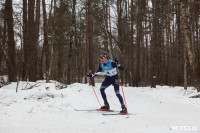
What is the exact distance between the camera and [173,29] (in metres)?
28.2

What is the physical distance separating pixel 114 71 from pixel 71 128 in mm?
3107

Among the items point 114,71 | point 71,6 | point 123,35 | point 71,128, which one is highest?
point 71,6

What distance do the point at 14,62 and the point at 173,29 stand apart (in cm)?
2449

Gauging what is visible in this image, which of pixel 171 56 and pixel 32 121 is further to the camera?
pixel 171 56

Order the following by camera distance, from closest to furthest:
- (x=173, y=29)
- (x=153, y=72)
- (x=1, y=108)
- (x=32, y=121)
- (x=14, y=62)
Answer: (x=32, y=121) → (x=1, y=108) → (x=14, y=62) → (x=153, y=72) → (x=173, y=29)

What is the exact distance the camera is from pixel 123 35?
72.2 feet

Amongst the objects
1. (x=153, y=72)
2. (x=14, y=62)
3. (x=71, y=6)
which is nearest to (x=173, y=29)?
(x=153, y=72)

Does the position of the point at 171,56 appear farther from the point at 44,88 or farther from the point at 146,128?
the point at 146,128

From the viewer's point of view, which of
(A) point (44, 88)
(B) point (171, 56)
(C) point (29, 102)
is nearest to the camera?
(C) point (29, 102)

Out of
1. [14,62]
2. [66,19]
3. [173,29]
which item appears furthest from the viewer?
[173,29]

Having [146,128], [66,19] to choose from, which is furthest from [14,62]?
[66,19]

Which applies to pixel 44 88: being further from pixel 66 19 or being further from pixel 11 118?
pixel 66 19

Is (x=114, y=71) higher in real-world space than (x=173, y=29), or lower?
lower

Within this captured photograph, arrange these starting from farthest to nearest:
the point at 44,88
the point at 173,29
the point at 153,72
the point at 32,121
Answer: the point at 173,29 → the point at 153,72 → the point at 44,88 → the point at 32,121
